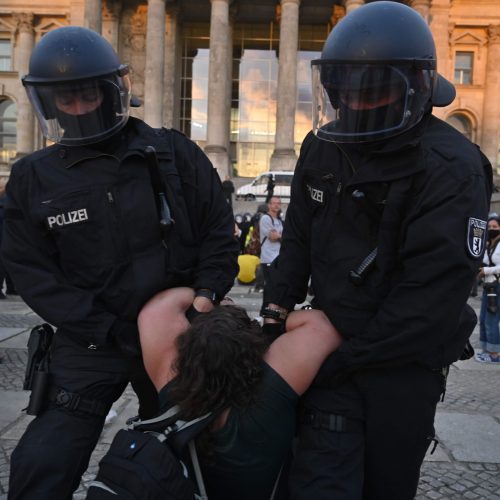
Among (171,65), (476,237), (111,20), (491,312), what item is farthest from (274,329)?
(111,20)

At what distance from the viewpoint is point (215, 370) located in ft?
5.90

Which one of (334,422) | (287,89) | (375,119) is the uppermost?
(287,89)

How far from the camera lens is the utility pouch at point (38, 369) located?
2049mm

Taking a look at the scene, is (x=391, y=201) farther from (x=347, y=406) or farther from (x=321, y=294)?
(x=347, y=406)

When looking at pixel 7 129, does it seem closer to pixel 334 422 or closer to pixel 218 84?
pixel 218 84

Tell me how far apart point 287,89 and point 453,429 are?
77.1 feet

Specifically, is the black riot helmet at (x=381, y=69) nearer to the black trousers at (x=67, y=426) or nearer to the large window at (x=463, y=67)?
the black trousers at (x=67, y=426)

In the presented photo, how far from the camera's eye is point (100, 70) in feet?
7.06

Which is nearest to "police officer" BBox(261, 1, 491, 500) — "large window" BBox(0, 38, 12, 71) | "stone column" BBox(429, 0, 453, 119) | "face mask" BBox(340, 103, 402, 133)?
"face mask" BBox(340, 103, 402, 133)

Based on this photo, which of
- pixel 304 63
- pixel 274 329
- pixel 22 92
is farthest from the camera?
pixel 304 63

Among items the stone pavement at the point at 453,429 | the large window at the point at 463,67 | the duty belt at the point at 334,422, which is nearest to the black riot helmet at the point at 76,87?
the duty belt at the point at 334,422

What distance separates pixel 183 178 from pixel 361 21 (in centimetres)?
90

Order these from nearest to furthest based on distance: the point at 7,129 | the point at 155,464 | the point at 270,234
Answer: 1. the point at 155,464
2. the point at 270,234
3. the point at 7,129

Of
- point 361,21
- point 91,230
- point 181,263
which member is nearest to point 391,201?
point 361,21
